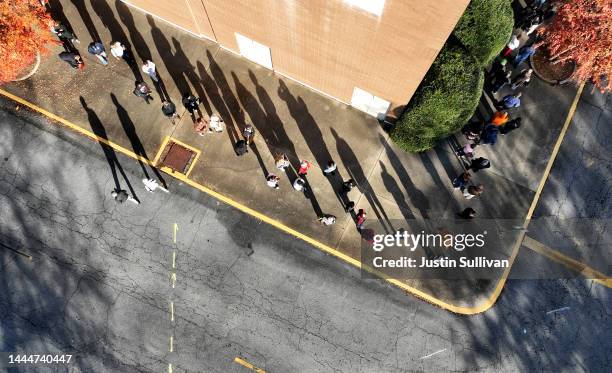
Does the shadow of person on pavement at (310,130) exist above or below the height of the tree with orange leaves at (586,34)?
below

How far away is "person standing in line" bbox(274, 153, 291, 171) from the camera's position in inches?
610

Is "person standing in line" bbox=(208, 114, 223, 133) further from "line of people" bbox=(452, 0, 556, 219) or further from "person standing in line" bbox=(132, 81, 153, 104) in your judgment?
"line of people" bbox=(452, 0, 556, 219)

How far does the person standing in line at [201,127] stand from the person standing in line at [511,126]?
1200 cm

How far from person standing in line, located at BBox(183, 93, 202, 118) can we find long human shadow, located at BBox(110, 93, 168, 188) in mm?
2406

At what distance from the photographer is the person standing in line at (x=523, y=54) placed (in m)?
16.3

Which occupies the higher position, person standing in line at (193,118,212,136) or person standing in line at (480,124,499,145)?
person standing in line at (480,124,499,145)

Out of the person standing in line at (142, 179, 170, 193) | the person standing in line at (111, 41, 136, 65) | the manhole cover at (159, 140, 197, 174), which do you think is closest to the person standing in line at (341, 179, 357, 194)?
the manhole cover at (159, 140, 197, 174)

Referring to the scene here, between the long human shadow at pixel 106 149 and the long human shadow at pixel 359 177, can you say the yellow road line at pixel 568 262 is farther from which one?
the long human shadow at pixel 106 149

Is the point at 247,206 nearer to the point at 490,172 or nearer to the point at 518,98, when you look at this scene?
the point at 490,172

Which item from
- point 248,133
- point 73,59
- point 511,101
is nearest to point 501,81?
point 511,101

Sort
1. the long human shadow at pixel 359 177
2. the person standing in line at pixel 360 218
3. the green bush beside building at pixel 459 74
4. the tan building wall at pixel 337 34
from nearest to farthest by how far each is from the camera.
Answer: the tan building wall at pixel 337 34 → the green bush beside building at pixel 459 74 → the person standing in line at pixel 360 218 → the long human shadow at pixel 359 177

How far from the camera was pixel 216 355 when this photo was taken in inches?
584

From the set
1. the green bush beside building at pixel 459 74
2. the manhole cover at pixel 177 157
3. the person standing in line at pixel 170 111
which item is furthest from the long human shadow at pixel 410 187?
the person standing in line at pixel 170 111

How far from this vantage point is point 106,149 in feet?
53.3
